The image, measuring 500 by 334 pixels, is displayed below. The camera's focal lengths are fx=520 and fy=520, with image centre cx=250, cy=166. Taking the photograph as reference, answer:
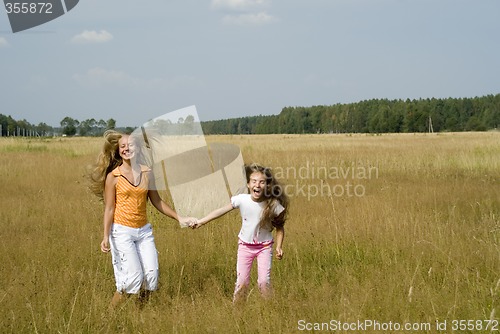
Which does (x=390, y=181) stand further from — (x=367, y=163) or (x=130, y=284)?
(x=130, y=284)

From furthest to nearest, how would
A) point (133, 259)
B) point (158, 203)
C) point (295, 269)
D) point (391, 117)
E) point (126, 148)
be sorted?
point (391, 117)
point (295, 269)
point (158, 203)
point (126, 148)
point (133, 259)

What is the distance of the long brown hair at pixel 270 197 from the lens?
4.19 m

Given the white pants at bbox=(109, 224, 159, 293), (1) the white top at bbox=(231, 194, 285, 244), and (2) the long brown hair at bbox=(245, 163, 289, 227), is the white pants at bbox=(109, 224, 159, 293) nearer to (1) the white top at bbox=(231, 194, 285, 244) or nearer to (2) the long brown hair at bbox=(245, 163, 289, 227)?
(1) the white top at bbox=(231, 194, 285, 244)

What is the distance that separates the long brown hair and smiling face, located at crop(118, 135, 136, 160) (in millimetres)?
994

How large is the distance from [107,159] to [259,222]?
1.44 meters

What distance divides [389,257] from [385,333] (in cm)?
190

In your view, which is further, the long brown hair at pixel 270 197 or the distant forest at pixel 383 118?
the distant forest at pixel 383 118

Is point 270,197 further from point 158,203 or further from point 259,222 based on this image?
point 158,203

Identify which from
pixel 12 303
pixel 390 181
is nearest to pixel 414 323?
pixel 12 303

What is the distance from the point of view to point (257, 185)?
4.19 metres

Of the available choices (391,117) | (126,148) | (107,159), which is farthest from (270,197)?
(391,117)

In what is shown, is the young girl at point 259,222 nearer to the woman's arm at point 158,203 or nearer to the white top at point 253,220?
the white top at point 253,220

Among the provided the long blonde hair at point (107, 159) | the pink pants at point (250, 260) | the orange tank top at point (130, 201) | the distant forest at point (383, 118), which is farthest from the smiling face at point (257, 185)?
the distant forest at point (383, 118)

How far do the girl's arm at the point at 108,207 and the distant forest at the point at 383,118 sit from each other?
83204 millimetres
